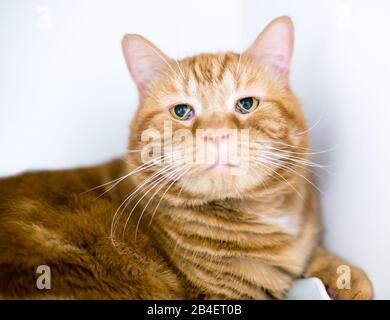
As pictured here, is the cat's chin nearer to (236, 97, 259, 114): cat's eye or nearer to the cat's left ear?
(236, 97, 259, 114): cat's eye

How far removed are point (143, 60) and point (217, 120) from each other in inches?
19.8

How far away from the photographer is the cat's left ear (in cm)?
177

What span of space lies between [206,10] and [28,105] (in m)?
1.13

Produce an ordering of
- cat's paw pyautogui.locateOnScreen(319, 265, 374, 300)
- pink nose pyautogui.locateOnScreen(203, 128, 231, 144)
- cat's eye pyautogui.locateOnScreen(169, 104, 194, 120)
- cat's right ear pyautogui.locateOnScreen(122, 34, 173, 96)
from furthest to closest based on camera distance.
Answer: cat's right ear pyautogui.locateOnScreen(122, 34, 173, 96) → cat's eye pyautogui.locateOnScreen(169, 104, 194, 120) → cat's paw pyautogui.locateOnScreen(319, 265, 374, 300) → pink nose pyautogui.locateOnScreen(203, 128, 231, 144)

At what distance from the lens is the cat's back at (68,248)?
59.3 inches

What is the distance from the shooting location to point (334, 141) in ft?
6.02

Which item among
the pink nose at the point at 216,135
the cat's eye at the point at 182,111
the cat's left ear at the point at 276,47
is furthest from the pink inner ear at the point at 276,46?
the pink nose at the point at 216,135

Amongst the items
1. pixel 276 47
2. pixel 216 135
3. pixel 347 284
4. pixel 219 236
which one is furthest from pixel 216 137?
pixel 347 284

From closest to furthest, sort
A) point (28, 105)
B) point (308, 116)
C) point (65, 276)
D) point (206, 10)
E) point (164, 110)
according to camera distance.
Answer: point (65, 276) < point (164, 110) < point (308, 116) < point (28, 105) < point (206, 10)

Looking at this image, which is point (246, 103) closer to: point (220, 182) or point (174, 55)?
point (220, 182)

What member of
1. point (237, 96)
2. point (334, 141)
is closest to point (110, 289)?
point (237, 96)

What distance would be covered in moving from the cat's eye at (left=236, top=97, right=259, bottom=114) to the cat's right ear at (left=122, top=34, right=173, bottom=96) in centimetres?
36

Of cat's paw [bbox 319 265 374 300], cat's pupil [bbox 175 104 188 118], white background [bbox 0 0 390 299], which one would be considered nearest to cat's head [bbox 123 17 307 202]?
cat's pupil [bbox 175 104 188 118]
